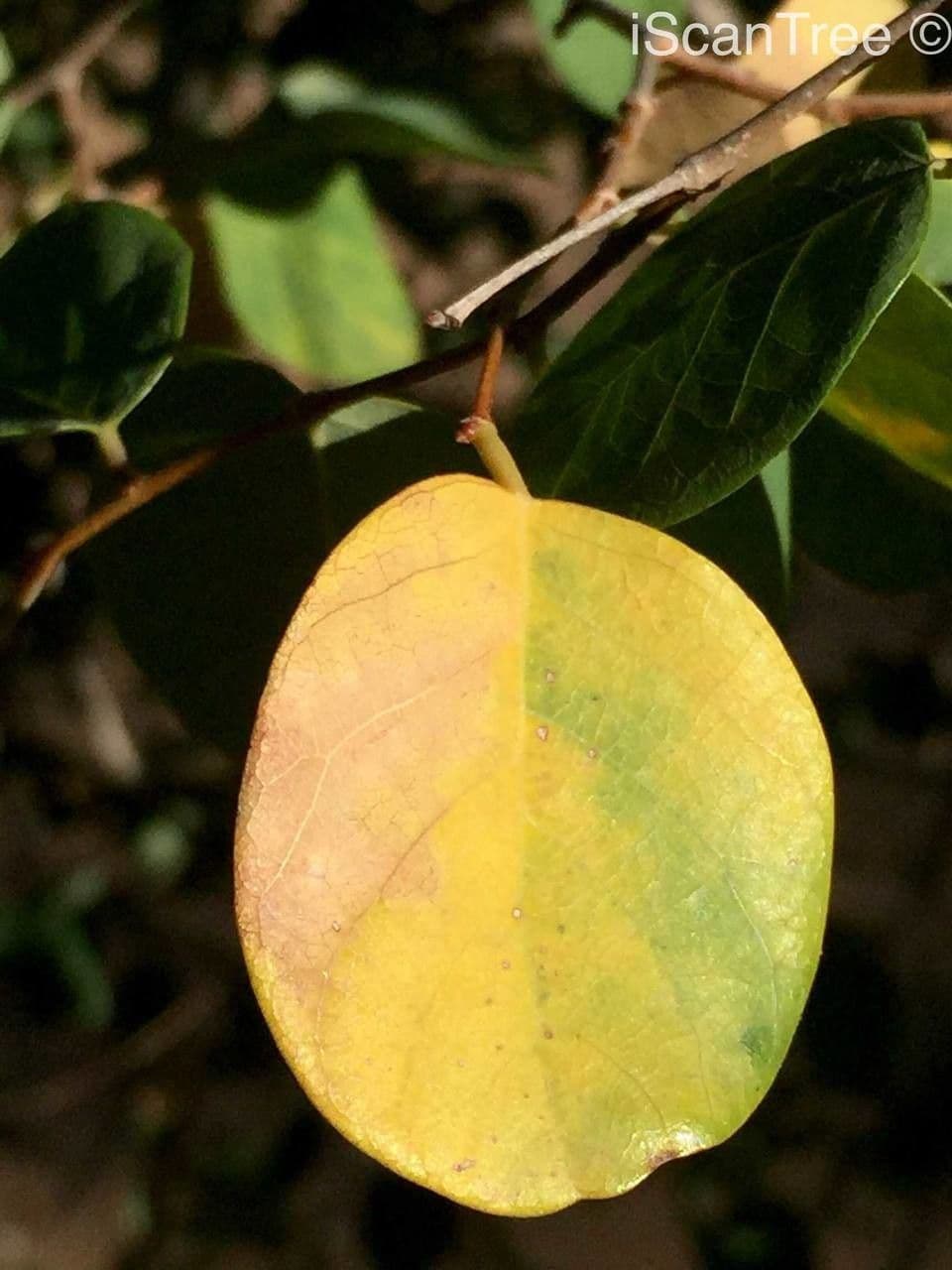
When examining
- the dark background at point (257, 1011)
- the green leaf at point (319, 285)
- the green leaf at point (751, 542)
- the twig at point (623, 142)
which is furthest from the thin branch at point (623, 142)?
the dark background at point (257, 1011)

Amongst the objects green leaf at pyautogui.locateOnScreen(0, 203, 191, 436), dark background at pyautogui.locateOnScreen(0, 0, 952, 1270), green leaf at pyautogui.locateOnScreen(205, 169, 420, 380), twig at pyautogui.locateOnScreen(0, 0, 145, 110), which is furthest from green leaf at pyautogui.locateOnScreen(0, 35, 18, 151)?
dark background at pyautogui.locateOnScreen(0, 0, 952, 1270)

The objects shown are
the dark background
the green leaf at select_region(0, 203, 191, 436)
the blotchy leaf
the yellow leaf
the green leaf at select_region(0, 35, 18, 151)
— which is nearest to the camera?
the blotchy leaf

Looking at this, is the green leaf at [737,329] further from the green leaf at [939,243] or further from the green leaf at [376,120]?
the green leaf at [376,120]

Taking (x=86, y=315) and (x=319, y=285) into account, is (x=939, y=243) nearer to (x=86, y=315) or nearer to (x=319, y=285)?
(x=86, y=315)

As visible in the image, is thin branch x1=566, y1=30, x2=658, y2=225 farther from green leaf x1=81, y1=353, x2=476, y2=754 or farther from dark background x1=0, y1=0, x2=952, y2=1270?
dark background x1=0, y1=0, x2=952, y2=1270

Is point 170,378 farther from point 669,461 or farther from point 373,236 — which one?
point 373,236

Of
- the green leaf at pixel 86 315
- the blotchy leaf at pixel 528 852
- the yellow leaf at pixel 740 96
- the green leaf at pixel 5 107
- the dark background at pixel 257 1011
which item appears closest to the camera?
the blotchy leaf at pixel 528 852
